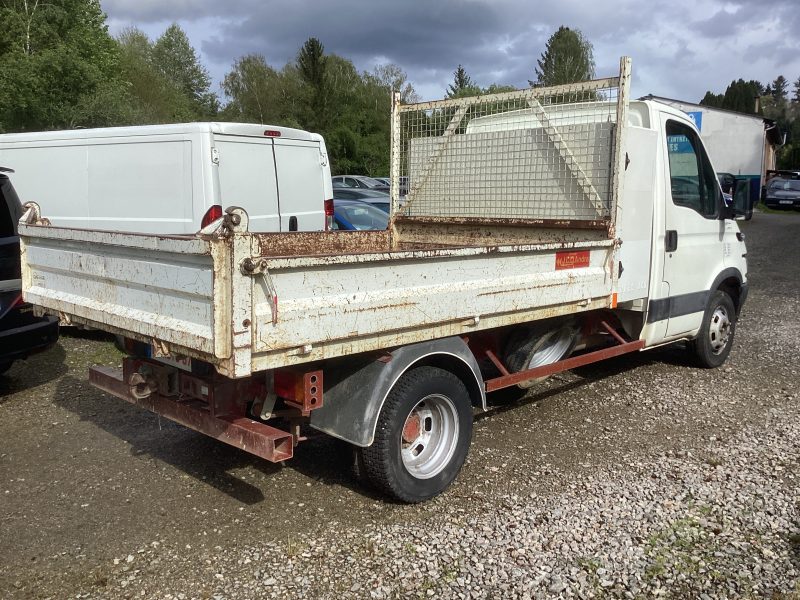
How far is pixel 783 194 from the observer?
34.2 meters

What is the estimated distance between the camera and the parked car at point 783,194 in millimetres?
34031

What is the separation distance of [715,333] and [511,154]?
3.00m

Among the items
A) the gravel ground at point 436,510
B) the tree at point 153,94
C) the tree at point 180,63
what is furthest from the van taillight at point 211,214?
the tree at point 180,63

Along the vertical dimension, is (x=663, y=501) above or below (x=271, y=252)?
below

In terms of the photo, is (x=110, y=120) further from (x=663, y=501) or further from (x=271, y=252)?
(x=663, y=501)

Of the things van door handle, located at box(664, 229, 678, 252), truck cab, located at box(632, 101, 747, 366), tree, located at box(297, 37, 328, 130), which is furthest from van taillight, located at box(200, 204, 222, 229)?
tree, located at box(297, 37, 328, 130)

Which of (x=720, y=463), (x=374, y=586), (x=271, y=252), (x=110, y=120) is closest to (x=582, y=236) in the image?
(x=720, y=463)

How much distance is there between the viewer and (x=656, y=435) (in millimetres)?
5367

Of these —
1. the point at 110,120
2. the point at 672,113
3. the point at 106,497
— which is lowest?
the point at 106,497

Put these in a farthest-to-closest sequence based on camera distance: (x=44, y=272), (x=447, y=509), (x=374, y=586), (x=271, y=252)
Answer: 1. (x=271, y=252)
2. (x=44, y=272)
3. (x=447, y=509)
4. (x=374, y=586)

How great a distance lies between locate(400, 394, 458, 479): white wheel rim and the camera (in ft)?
13.7

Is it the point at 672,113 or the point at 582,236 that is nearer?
the point at 582,236

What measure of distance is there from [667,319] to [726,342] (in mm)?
1534

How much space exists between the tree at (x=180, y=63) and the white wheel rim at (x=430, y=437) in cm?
5843
